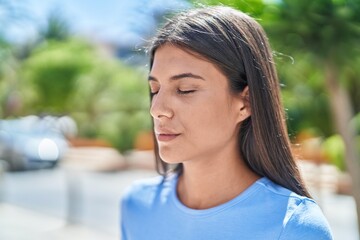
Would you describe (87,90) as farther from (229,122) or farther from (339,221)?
(229,122)

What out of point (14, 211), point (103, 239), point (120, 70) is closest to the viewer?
point (103, 239)

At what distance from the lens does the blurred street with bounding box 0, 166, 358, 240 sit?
23.8 ft

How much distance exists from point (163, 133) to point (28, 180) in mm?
12143

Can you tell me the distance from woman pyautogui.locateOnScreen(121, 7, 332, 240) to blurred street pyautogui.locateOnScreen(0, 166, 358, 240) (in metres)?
4.88

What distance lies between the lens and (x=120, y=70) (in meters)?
21.2

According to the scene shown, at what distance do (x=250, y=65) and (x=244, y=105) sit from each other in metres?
0.09

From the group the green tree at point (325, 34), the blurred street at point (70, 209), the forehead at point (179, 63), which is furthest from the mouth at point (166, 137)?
the blurred street at point (70, 209)

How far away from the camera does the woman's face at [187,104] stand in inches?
46.0

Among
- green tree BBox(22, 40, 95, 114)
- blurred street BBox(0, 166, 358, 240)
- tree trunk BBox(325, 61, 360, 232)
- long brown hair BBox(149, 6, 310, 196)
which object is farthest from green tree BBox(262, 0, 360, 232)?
green tree BBox(22, 40, 95, 114)

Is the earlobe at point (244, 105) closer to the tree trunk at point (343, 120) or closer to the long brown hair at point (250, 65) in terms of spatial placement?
the long brown hair at point (250, 65)

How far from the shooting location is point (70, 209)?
8.24m

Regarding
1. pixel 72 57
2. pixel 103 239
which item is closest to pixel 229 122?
pixel 103 239

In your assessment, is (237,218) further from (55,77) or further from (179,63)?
(55,77)

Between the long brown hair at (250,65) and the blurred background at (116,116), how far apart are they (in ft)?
0.47
